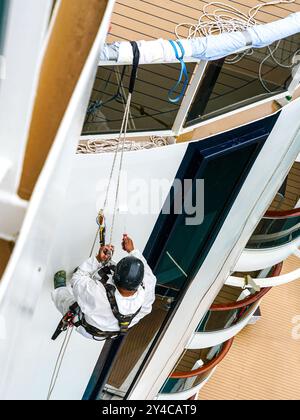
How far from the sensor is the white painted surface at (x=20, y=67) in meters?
1.97

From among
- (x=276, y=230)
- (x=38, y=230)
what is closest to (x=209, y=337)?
(x=276, y=230)

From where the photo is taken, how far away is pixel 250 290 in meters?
10.4

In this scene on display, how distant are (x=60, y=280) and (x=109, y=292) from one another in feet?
3.32

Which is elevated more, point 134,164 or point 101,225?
point 134,164

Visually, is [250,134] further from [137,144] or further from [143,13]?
[143,13]

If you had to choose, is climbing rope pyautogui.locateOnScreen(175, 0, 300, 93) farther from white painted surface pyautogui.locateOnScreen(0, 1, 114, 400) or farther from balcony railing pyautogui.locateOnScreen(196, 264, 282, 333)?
balcony railing pyautogui.locateOnScreen(196, 264, 282, 333)

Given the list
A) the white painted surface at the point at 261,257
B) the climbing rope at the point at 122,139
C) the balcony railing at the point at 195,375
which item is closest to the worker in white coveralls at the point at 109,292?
the climbing rope at the point at 122,139

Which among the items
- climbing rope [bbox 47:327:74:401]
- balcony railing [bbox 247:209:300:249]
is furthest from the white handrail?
climbing rope [bbox 47:327:74:401]

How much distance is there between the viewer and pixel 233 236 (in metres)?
7.41

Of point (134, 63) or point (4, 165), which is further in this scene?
point (134, 63)

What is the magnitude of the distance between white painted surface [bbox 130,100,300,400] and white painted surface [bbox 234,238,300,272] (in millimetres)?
222

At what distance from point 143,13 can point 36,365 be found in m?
4.04

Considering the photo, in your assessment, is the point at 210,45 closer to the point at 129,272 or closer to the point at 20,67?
the point at 129,272
